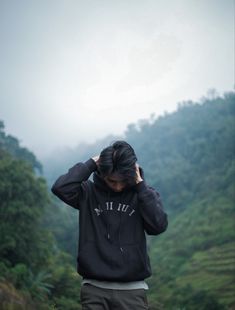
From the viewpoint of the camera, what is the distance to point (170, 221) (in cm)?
4966

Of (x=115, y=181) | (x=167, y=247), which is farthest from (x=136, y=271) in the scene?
(x=167, y=247)

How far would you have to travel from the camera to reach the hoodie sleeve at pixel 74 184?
2.42 meters

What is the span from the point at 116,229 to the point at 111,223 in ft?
0.15

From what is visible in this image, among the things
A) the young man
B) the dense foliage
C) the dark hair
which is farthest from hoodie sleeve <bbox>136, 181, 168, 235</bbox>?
the dense foliage

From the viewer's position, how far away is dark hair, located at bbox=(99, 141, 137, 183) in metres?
2.21

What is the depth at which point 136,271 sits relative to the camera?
2193 mm

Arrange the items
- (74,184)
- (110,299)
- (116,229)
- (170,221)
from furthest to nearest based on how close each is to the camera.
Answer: (170,221) < (74,184) < (116,229) < (110,299)

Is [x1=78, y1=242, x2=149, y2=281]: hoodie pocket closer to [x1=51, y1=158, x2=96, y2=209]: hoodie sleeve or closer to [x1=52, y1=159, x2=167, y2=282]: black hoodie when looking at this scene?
[x1=52, y1=159, x2=167, y2=282]: black hoodie

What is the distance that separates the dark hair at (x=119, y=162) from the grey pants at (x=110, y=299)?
65 centimetres

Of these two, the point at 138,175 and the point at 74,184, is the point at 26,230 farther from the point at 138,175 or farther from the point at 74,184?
the point at 138,175

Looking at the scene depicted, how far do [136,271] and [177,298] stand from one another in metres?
21.0

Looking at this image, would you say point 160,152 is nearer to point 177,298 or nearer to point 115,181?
point 177,298

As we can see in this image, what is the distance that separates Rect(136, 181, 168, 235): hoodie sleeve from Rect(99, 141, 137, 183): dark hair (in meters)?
0.11

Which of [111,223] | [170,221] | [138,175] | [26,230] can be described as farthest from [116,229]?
[170,221]
